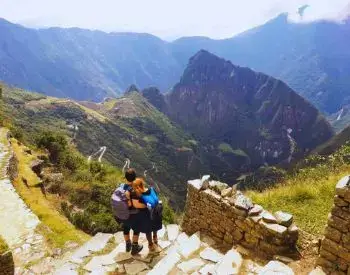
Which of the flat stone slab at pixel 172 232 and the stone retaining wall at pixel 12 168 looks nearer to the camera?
the flat stone slab at pixel 172 232

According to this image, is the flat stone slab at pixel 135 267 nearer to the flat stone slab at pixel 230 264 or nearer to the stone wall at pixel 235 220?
the stone wall at pixel 235 220

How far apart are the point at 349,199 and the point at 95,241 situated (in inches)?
302

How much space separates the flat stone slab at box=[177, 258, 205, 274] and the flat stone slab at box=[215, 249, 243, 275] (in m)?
0.70

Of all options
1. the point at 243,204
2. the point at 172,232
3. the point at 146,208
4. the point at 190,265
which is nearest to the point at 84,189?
the point at 172,232

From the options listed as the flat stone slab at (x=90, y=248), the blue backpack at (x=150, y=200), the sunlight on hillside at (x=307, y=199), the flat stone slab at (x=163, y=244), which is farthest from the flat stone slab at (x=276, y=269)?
the flat stone slab at (x=90, y=248)

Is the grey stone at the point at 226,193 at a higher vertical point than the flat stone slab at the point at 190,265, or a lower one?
higher

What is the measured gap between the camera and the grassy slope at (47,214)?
13.2 metres

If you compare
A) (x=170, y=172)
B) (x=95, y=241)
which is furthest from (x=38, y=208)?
(x=170, y=172)

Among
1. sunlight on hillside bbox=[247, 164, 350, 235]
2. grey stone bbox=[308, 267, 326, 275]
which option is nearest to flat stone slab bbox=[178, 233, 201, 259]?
sunlight on hillside bbox=[247, 164, 350, 235]

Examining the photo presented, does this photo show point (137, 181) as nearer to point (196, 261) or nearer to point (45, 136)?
point (196, 261)

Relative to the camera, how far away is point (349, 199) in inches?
265

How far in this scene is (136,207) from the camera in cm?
957

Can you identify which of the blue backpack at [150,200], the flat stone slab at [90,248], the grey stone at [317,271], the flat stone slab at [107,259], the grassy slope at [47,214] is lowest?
the grassy slope at [47,214]

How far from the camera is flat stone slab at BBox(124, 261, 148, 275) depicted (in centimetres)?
927
